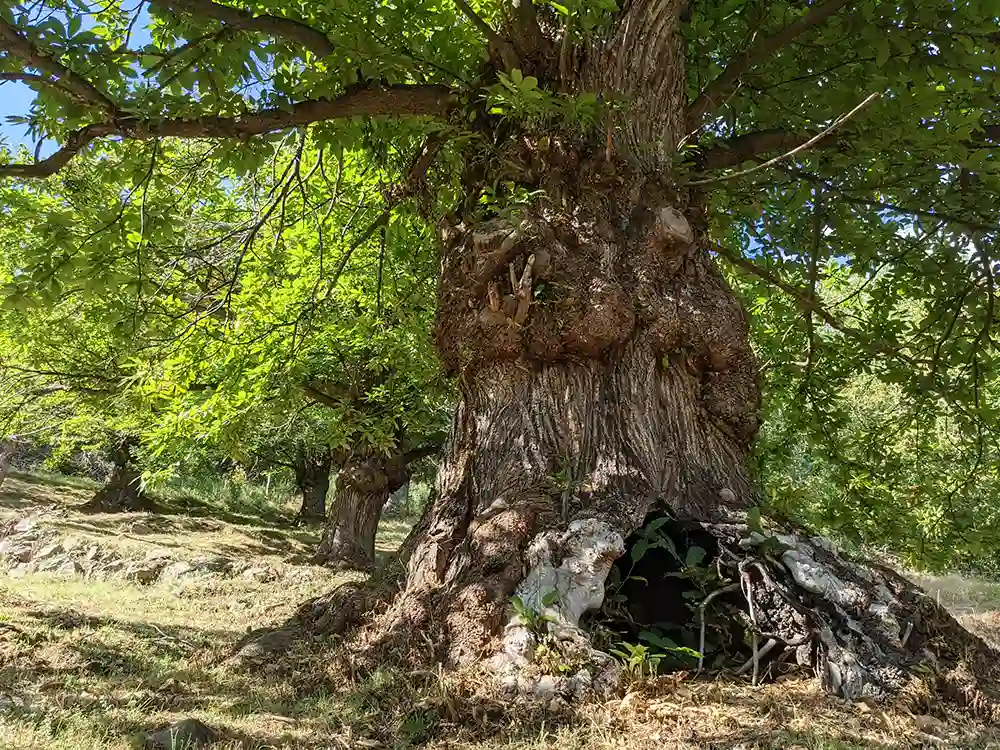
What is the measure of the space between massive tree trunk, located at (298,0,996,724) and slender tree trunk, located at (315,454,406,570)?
8232 millimetres

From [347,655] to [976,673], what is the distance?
2698mm

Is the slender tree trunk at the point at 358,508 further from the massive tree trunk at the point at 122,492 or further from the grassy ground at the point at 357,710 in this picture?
the massive tree trunk at the point at 122,492

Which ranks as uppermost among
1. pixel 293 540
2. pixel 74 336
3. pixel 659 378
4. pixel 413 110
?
pixel 413 110

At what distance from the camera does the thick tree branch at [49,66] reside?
300cm

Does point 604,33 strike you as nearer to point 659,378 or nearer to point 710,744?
point 659,378

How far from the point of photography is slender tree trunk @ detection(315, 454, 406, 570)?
1201 centimetres

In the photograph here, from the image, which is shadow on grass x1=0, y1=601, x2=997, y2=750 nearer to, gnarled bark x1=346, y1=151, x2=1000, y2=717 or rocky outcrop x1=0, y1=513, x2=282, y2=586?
gnarled bark x1=346, y1=151, x2=1000, y2=717

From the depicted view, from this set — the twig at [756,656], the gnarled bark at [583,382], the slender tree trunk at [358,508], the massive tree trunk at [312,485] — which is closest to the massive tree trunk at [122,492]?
A: the massive tree trunk at [312,485]

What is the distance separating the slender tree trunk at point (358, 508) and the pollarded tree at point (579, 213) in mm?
7806

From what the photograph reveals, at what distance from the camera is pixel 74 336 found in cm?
1055

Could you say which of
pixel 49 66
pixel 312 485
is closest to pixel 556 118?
pixel 49 66

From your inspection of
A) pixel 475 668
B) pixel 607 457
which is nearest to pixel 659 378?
pixel 607 457

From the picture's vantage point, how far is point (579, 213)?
397 centimetres

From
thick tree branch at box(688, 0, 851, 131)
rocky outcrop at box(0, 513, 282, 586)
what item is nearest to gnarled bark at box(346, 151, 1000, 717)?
thick tree branch at box(688, 0, 851, 131)
